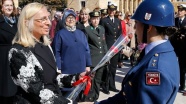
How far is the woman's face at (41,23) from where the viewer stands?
2689 mm

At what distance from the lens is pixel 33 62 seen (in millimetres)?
2508

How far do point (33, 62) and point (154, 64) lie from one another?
1.12 meters

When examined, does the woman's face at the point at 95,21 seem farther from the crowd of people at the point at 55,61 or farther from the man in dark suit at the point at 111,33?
the crowd of people at the point at 55,61

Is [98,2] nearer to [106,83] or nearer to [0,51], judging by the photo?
[106,83]

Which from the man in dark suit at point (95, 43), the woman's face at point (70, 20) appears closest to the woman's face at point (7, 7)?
the woman's face at point (70, 20)

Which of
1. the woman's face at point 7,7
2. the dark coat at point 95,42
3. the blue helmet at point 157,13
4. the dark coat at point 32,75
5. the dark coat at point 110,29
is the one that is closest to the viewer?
the blue helmet at point 157,13

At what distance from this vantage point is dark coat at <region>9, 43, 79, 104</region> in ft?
7.98

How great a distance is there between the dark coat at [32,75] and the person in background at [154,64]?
729 mm

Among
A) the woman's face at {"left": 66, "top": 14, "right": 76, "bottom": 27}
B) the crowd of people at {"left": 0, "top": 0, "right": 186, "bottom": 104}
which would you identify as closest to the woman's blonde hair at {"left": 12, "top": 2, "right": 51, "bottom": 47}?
the crowd of people at {"left": 0, "top": 0, "right": 186, "bottom": 104}

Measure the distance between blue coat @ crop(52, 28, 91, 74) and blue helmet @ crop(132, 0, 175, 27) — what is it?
2.94 metres

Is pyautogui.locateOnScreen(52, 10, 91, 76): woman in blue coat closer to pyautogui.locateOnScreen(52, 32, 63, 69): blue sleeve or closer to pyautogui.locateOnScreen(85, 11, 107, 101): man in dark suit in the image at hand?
pyautogui.locateOnScreen(52, 32, 63, 69): blue sleeve

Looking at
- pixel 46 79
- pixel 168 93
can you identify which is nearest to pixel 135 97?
pixel 168 93

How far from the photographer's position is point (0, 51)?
431cm

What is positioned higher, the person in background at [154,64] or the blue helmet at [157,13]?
the blue helmet at [157,13]
